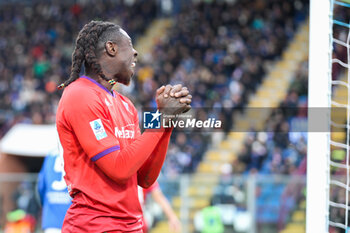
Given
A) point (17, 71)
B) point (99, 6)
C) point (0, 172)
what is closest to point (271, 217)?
point (0, 172)

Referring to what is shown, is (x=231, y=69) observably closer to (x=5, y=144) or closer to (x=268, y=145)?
(x=268, y=145)

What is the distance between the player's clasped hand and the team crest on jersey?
27cm

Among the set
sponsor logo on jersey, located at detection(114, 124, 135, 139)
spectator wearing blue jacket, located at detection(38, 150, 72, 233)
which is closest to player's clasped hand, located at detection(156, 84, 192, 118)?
sponsor logo on jersey, located at detection(114, 124, 135, 139)

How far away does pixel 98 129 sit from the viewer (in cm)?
237

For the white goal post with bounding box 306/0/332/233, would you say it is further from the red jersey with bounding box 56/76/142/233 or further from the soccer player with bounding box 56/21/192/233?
the red jersey with bounding box 56/76/142/233

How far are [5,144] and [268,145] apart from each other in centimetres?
529

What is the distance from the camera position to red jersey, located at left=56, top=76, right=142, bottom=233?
237 centimetres

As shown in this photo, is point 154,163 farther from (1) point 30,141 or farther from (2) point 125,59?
(1) point 30,141

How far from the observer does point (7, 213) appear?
968 cm

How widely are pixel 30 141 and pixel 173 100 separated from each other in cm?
885

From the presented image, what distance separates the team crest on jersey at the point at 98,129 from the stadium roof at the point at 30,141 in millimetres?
8144

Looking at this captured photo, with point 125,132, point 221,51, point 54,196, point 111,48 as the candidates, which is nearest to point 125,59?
point 111,48

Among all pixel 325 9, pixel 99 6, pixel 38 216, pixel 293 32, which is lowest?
pixel 38 216

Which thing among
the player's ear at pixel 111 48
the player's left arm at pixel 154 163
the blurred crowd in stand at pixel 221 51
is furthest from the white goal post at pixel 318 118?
the blurred crowd in stand at pixel 221 51
